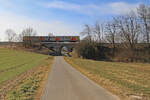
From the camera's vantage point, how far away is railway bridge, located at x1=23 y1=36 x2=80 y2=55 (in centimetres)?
7594

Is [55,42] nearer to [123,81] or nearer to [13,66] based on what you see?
[13,66]

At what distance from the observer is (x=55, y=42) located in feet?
258

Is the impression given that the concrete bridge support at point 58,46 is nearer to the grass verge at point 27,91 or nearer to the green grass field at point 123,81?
the green grass field at point 123,81

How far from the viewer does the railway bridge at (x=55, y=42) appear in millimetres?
75938

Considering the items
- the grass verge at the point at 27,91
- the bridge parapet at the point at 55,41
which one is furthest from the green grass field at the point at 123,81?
the bridge parapet at the point at 55,41

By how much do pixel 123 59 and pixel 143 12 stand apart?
1770 cm

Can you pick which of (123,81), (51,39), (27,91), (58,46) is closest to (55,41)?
(51,39)

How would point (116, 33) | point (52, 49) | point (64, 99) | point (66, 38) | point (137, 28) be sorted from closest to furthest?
point (64, 99) < point (137, 28) < point (116, 33) < point (66, 38) < point (52, 49)

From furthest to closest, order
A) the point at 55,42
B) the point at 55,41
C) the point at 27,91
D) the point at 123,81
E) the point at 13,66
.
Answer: the point at 55,42 → the point at 55,41 → the point at 13,66 → the point at 123,81 → the point at 27,91

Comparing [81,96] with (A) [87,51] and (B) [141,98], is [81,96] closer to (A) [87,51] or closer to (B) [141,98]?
(B) [141,98]

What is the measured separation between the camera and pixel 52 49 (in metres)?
83.7

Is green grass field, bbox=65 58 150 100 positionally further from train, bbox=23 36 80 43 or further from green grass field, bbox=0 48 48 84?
train, bbox=23 36 80 43

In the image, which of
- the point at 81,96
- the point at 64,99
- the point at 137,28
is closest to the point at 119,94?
the point at 81,96

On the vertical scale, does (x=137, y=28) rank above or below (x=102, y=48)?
above
